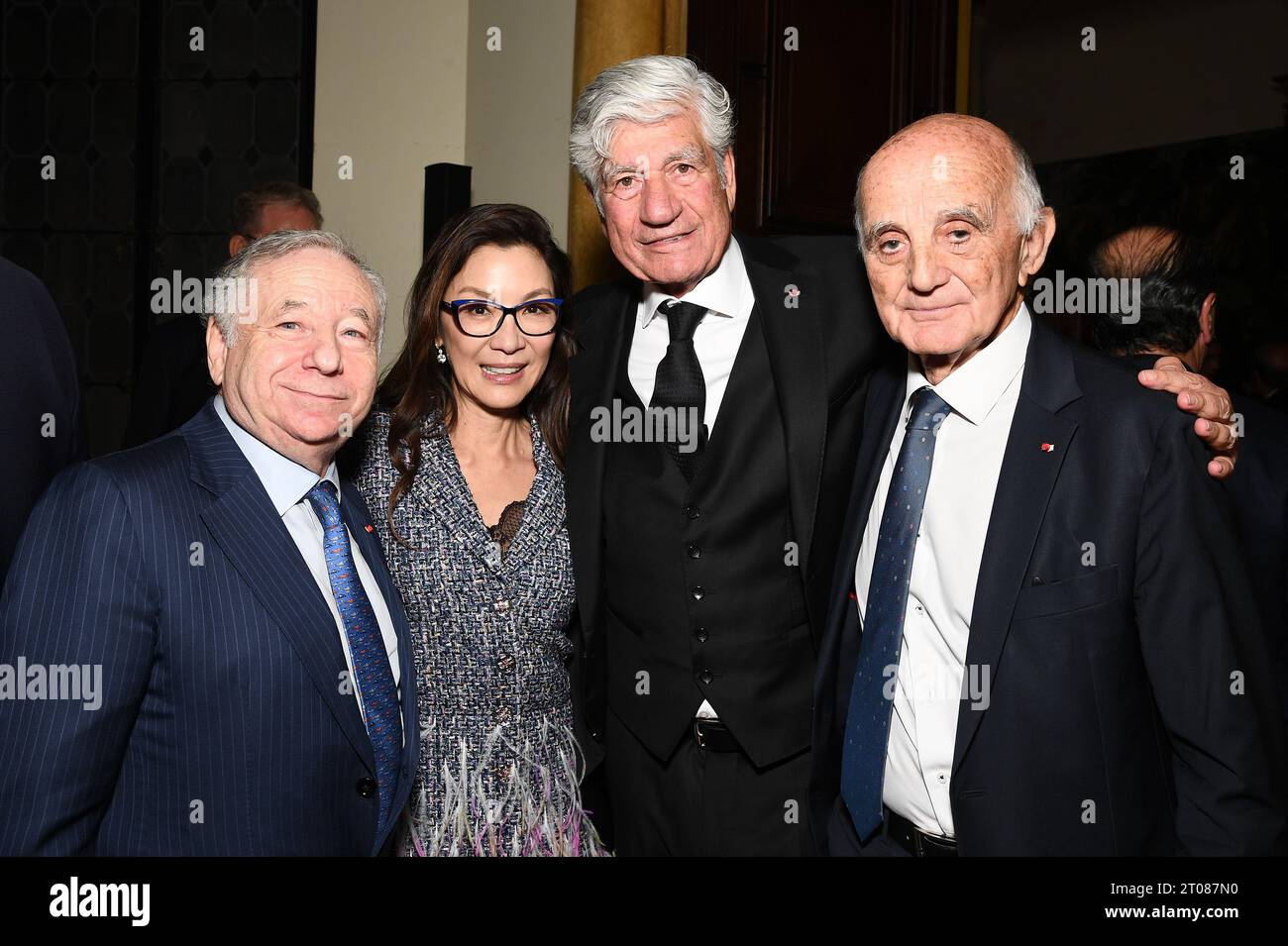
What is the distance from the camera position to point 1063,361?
68.9 inches

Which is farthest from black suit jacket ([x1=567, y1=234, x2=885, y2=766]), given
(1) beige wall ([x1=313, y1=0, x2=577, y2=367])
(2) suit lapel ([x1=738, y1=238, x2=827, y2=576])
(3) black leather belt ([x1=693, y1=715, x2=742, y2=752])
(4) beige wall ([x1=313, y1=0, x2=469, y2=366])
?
(4) beige wall ([x1=313, y1=0, x2=469, y2=366])

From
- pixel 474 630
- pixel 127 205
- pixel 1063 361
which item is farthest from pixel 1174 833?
pixel 127 205

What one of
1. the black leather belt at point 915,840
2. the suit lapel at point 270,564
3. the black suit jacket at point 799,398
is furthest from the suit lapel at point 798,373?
the suit lapel at point 270,564

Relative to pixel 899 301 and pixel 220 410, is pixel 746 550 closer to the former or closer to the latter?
pixel 899 301

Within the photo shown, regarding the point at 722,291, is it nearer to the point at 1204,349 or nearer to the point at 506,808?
the point at 506,808

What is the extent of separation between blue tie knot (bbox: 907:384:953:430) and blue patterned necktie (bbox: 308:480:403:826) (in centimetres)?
92

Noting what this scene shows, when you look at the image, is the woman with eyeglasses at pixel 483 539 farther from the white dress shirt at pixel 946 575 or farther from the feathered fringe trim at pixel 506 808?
the white dress shirt at pixel 946 575

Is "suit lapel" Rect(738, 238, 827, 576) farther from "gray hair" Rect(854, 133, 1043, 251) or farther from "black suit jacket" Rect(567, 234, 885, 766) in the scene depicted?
"gray hair" Rect(854, 133, 1043, 251)

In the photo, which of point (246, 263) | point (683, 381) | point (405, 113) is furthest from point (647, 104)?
point (405, 113)

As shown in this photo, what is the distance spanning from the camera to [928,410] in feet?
5.99

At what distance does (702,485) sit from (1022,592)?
704 mm

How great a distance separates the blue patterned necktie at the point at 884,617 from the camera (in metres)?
1.77

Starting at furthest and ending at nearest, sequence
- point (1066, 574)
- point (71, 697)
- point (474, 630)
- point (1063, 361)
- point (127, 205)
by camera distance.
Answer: point (127, 205)
point (474, 630)
point (1063, 361)
point (1066, 574)
point (71, 697)

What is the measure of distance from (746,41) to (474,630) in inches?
95.3
